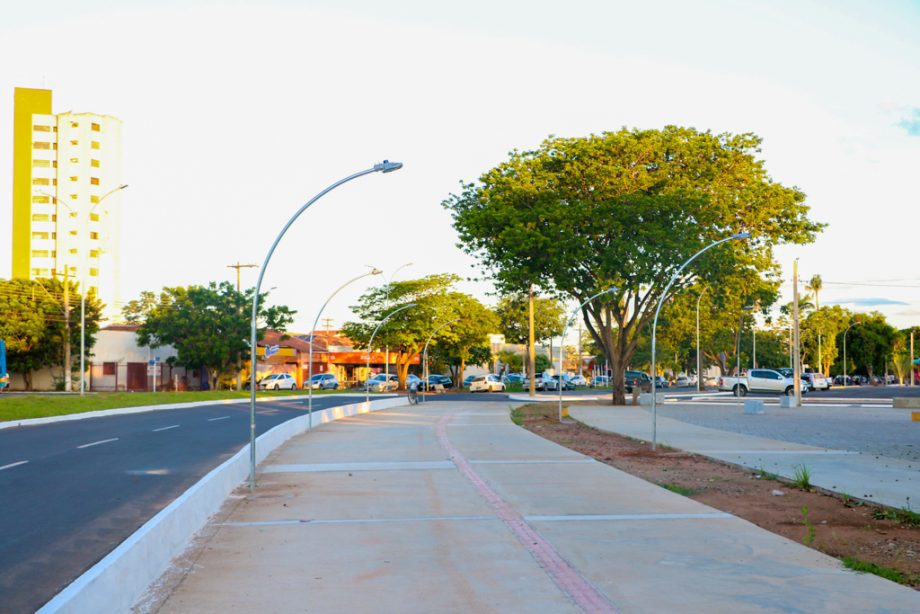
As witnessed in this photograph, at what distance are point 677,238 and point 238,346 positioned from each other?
3703 cm

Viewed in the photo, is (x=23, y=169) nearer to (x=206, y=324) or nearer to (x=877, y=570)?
(x=206, y=324)

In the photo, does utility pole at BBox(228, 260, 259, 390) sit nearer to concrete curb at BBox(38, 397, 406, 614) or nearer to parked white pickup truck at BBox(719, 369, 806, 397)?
parked white pickup truck at BBox(719, 369, 806, 397)

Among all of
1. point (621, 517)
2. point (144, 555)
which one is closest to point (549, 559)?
point (621, 517)

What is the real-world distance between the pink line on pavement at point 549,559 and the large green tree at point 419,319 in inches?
2448

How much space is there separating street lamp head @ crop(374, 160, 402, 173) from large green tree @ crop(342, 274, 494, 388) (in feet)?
199

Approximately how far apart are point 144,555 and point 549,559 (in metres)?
Answer: 3.61

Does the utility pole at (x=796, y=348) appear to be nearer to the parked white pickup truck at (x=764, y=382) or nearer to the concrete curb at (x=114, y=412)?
the parked white pickup truck at (x=764, y=382)

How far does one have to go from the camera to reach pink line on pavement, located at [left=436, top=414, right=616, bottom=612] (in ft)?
23.5

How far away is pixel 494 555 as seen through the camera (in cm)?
902

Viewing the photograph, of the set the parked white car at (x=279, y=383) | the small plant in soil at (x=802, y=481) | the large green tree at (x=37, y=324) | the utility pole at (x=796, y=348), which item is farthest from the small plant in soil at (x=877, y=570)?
the parked white car at (x=279, y=383)

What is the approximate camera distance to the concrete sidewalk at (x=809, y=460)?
46.1 ft

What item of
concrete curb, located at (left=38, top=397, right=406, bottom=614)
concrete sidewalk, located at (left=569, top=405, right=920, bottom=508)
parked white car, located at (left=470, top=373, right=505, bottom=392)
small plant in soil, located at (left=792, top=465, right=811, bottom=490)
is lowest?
parked white car, located at (left=470, top=373, right=505, bottom=392)

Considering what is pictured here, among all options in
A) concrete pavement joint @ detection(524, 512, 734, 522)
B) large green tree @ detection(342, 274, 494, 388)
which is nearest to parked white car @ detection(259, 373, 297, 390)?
large green tree @ detection(342, 274, 494, 388)

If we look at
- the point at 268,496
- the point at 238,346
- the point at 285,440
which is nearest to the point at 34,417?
the point at 285,440
